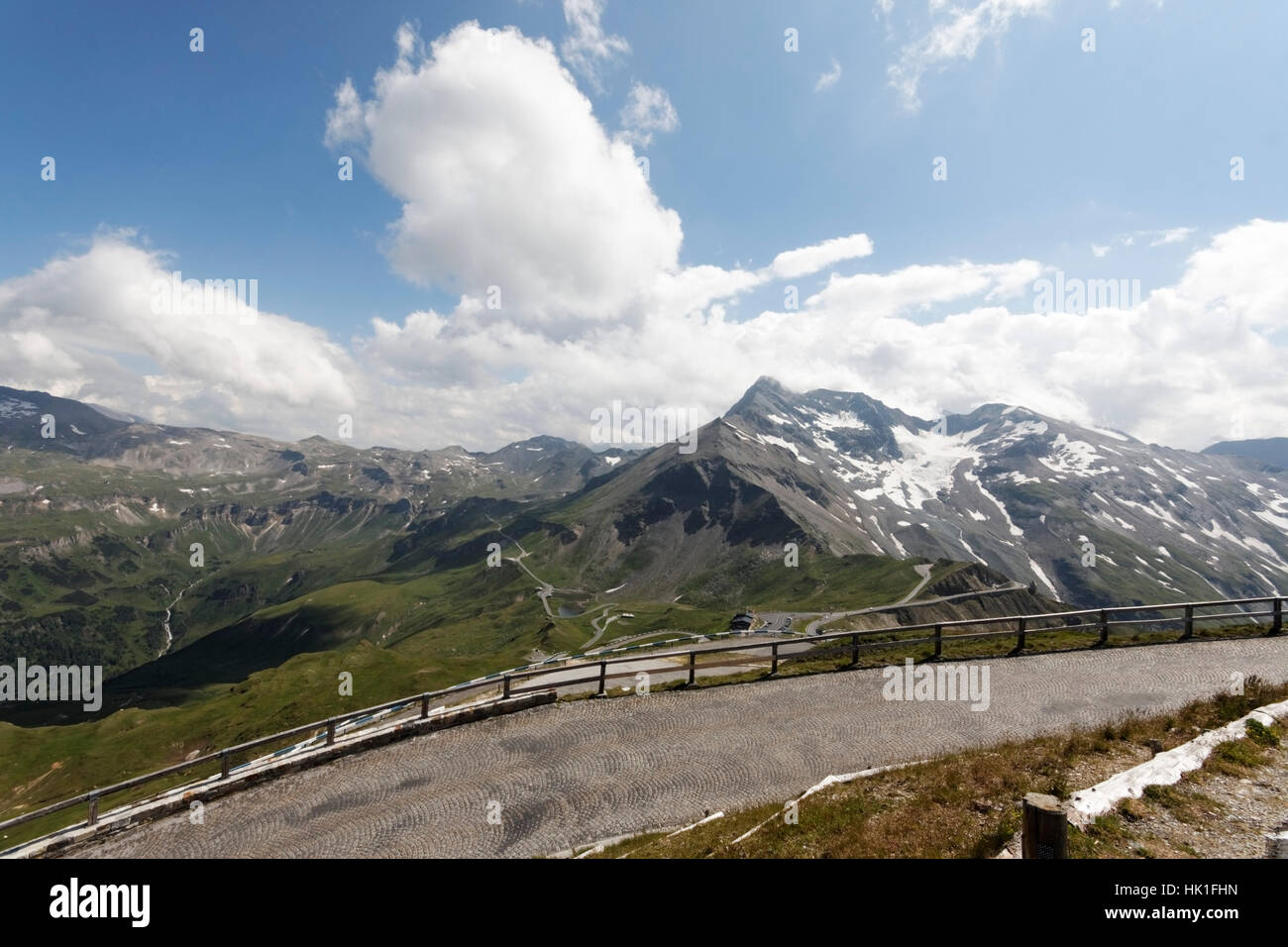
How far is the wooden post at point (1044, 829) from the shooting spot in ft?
21.9

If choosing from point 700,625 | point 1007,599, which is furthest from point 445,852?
point 1007,599

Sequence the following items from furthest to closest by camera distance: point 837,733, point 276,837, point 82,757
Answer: point 82,757 → point 837,733 → point 276,837

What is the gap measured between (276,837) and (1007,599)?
191632 mm

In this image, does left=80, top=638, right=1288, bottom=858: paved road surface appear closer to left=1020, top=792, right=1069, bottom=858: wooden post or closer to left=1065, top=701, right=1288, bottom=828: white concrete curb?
left=1065, top=701, right=1288, bottom=828: white concrete curb

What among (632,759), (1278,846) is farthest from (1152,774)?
(632,759)

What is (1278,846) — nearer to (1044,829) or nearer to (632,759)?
(1044,829)

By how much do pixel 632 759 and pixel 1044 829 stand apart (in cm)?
1159

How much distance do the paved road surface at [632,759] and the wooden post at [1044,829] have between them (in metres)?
7.56

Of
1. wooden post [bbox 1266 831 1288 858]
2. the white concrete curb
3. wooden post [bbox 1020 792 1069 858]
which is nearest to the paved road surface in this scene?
the white concrete curb

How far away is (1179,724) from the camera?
43.5 feet

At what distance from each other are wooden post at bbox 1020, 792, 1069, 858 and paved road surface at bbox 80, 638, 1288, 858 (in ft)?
24.8

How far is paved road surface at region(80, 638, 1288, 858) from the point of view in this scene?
13.7 m
